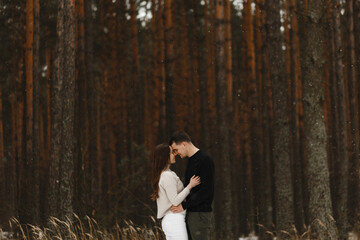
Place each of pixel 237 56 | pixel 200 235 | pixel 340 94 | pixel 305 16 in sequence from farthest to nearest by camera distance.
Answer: pixel 237 56 → pixel 340 94 → pixel 305 16 → pixel 200 235

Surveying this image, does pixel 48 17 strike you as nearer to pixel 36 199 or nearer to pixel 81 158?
pixel 36 199

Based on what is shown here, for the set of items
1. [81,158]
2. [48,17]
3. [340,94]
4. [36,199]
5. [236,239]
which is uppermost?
[48,17]

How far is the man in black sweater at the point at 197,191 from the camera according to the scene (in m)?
5.00

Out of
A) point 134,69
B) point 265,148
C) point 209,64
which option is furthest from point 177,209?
point 134,69

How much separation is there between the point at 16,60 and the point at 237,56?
9.02 m

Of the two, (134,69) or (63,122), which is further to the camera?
(134,69)

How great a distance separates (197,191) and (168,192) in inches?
11.6

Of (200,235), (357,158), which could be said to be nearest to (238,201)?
(357,158)

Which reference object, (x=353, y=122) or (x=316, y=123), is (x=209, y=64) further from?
(x=316, y=123)

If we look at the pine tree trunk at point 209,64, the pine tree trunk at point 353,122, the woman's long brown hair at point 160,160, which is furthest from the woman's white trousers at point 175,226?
the pine tree trunk at point 209,64

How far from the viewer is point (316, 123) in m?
8.02

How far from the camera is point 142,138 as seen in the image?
18297mm

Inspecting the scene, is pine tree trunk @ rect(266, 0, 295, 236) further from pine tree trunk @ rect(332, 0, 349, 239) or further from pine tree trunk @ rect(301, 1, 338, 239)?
pine tree trunk @ rect(332, 0, 349, 239)

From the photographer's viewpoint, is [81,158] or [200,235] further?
[81,158]
